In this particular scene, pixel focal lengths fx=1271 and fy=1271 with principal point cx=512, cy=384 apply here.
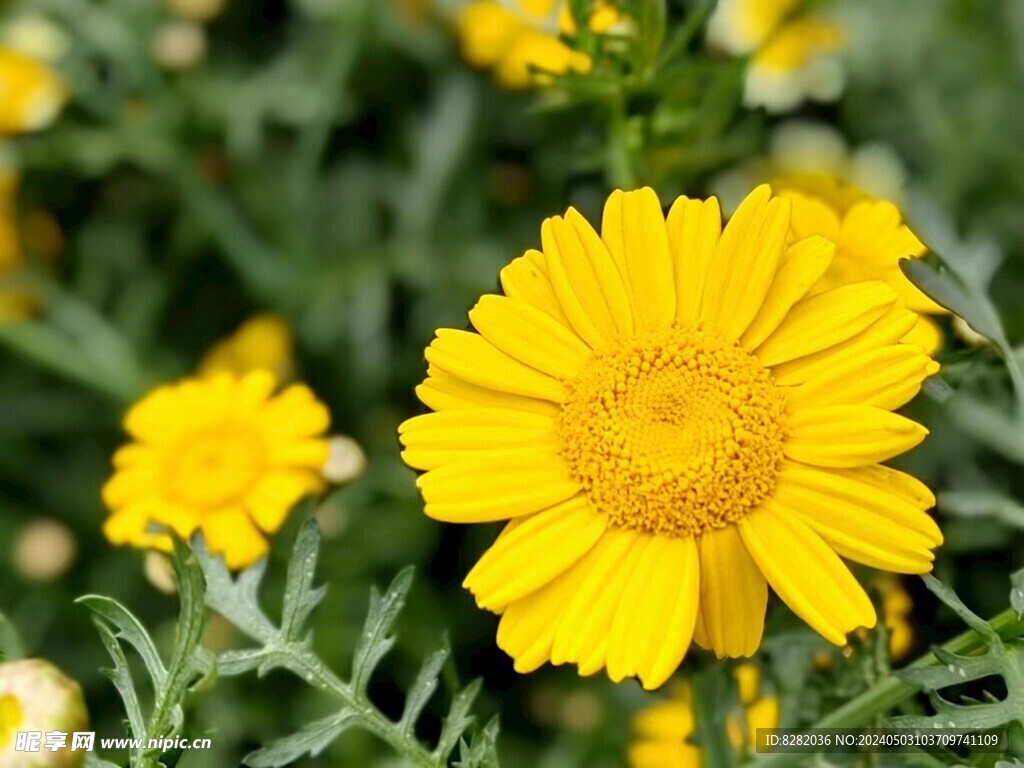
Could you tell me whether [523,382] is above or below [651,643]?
above

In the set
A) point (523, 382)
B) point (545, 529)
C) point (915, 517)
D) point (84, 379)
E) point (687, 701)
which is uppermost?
point (84, 379)

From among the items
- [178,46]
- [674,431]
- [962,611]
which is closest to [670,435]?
[674,431]

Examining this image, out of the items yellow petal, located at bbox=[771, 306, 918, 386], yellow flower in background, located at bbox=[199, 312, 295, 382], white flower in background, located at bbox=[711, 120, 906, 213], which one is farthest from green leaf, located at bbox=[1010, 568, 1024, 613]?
yellow flower in background, located at bbox=[199, 312, 295, 382]

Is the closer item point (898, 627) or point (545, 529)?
point (545, 529)

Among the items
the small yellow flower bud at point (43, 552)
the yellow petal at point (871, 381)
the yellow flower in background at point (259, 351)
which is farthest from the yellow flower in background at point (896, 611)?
the small yellow flower bud at point (43, 552)

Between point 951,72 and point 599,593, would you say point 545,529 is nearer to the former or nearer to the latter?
point 599,593

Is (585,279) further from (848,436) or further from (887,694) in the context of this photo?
(887,694)

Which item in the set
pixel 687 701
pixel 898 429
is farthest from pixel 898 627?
pixel 898 429
